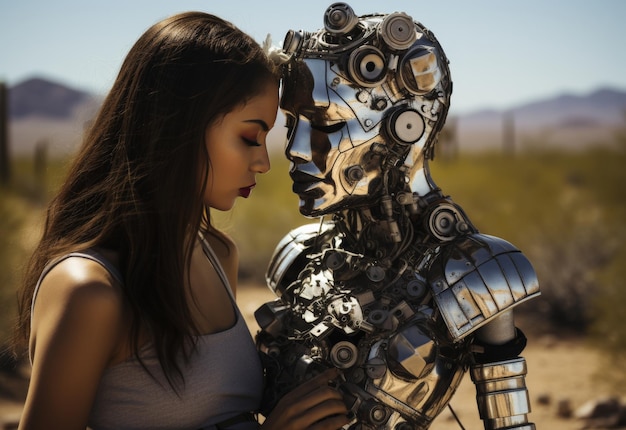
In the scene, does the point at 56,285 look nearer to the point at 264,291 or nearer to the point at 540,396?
the point at 540,396

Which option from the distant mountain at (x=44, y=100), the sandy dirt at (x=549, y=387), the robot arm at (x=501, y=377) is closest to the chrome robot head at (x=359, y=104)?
the robot arm at (x=501, y=377)

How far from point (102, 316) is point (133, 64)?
745 mm

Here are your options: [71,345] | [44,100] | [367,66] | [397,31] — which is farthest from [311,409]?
[44,100]

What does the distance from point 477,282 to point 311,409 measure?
2.06ft

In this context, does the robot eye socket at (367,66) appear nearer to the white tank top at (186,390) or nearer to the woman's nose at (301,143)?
the woman's nose at (301,143)

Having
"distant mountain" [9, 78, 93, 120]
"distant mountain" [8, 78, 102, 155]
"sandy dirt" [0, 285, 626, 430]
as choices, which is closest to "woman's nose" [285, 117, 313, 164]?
"sandy dirt" [0, 285, 626, 430]

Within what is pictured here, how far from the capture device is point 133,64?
80.9 inches

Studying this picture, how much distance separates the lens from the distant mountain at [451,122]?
8.70ft

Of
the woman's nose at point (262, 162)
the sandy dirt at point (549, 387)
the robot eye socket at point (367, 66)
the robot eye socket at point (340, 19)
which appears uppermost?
the robot eye socket at point (340, 19)

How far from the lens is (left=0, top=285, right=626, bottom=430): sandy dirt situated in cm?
584

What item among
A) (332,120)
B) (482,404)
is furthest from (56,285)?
(482,404)

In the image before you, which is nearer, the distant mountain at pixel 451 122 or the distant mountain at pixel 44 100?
the distant mountain at pixel 451 122

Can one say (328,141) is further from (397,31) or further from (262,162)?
(397,31)

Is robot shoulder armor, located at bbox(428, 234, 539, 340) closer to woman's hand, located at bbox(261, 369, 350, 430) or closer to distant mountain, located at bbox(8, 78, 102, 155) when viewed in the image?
woman's hand, located at bbox(261, 369, 350, 430)
